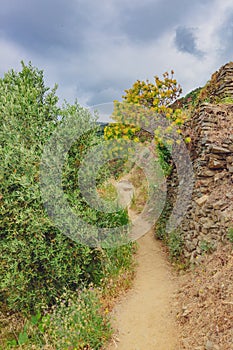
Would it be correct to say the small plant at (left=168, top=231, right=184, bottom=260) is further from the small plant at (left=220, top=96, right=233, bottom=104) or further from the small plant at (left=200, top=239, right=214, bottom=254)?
the small plant at (left=220, top=96, right=233, bottom=104)

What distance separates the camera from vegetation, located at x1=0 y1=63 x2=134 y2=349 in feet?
20.1

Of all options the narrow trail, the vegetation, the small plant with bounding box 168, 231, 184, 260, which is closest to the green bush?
the vegetation

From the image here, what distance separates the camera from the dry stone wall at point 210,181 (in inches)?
268

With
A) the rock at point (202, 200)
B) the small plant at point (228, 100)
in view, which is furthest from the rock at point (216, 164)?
the small plant at point (228, 100)

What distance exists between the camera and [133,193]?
542 inches

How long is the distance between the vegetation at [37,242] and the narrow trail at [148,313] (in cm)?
38

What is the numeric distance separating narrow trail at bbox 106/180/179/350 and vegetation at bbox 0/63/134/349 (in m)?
0.38

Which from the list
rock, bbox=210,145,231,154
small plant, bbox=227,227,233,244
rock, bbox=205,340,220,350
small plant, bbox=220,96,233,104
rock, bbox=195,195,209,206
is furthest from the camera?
small plant, bbox=220,96,233,104

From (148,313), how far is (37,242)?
2.71m

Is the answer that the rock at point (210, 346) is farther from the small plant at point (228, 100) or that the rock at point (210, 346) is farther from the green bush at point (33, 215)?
the small plant at point (228, 100)

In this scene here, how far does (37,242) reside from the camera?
6332 millimetres

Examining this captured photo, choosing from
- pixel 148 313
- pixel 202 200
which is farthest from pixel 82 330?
pixel 202 200

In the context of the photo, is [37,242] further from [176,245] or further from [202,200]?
[202,200]

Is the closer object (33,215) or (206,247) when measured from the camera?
(33,215)
